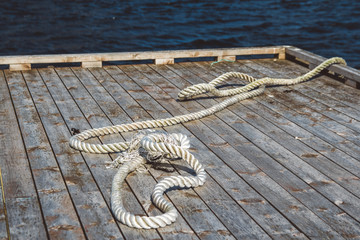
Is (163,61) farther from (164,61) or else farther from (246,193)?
(246,193)

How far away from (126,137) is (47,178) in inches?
36.8

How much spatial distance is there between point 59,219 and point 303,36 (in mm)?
13108

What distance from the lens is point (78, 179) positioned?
11.6ft

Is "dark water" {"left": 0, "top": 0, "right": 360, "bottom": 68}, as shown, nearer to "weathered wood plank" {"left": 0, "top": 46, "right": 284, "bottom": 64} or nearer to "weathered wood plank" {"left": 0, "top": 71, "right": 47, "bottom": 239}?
"weathered wood plank" {"left": 0, "top": 46, "right": 284, "bottom": 64}

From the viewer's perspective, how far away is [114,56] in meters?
6.47

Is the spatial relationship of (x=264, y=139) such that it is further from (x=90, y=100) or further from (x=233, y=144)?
(x=90, y=100)

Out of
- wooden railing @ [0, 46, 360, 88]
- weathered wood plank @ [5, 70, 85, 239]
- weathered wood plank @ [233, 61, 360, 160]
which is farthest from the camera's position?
wooden railing @ [0, 46, 360, 88]

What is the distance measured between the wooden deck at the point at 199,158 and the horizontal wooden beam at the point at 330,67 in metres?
0.02

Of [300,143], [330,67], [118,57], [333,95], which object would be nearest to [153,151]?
[300,143]

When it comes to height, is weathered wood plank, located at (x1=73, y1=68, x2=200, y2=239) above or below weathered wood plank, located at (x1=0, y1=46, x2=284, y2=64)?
below

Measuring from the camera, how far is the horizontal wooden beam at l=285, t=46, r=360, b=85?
5875mm

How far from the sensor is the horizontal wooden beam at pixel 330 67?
5.88 meters

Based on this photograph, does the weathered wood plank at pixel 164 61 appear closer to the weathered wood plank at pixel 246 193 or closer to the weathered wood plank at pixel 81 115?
the weathered wood plank at pixel 81 115

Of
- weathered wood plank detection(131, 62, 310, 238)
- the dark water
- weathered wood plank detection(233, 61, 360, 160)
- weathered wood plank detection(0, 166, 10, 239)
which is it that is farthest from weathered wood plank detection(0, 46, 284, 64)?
the dark water
